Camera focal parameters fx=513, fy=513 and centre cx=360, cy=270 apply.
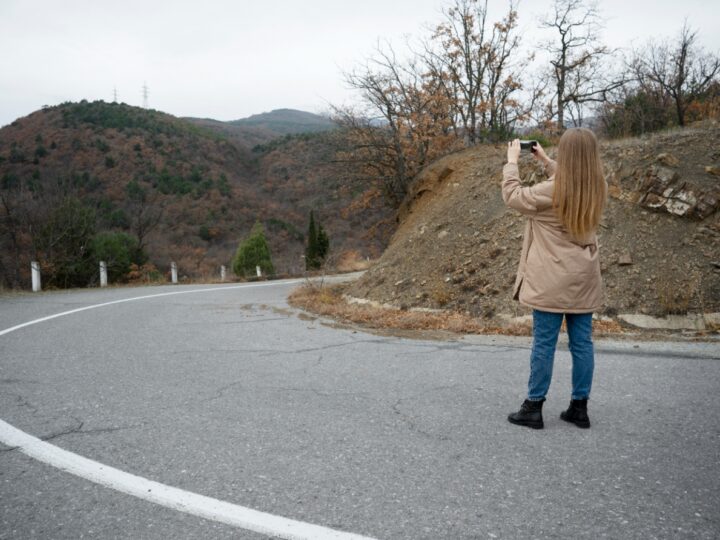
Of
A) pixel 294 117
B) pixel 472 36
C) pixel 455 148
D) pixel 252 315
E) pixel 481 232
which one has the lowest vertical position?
pixel 252 315

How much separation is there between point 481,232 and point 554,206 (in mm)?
7544

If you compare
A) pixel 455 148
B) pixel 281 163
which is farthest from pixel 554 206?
pixel 281 163

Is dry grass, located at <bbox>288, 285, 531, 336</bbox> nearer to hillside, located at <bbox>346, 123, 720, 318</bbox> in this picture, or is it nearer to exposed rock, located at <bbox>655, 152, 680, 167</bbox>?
hillside, located at <bbox>346, 123, 720, 318</bbox>

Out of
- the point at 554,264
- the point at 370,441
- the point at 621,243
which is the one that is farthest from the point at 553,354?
the point at 621,243

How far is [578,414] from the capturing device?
366cm

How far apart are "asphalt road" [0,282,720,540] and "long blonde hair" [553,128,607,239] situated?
1456 millimetres

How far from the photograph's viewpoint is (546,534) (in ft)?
7.51

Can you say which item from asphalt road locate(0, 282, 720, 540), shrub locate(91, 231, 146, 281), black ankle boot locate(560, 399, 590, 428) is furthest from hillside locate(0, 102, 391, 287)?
black ankle boot locate(560, 399, 590, 428)

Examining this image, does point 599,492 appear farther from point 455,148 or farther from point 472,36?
point 472,36

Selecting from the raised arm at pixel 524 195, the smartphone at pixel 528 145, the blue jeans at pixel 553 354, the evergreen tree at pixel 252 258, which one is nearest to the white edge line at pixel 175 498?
the blue jeans at pixel 553 354

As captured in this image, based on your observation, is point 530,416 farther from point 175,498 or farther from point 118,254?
point 118,254

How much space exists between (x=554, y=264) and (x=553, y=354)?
65 centimetres

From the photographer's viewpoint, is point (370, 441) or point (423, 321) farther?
point (423, 321)

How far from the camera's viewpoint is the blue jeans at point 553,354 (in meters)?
3.68
